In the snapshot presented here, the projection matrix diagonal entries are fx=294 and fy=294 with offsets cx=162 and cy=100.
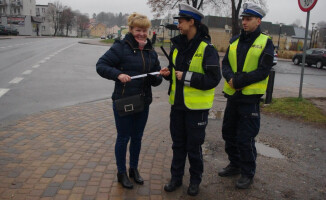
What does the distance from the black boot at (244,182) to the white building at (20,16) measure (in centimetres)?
7043

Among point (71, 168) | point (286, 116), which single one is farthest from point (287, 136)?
point (71, 168)

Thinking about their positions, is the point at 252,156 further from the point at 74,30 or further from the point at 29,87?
the point at 74,30

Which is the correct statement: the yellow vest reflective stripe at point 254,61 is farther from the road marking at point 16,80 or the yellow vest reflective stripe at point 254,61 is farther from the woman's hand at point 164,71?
the road marking at point 16,80

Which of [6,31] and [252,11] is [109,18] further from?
[252,11]

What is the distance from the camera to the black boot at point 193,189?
3.31 m

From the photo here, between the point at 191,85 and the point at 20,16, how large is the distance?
7586 centimetres

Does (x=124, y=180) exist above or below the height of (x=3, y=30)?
below

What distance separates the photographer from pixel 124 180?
3.40 metres

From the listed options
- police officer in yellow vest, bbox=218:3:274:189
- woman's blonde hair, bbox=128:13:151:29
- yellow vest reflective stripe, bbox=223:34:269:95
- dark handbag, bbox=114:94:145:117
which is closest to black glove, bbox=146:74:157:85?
dark handbag, bbox=114:94:145:117

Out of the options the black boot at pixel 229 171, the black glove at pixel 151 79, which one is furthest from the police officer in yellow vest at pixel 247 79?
the black glove at pixel 151 79

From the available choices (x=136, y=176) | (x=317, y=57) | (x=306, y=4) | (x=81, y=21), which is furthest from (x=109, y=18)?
(x=136, y=176)

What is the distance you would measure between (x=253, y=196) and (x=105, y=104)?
15.4 feet

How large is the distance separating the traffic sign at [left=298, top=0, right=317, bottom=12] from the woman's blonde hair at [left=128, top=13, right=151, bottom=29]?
19.4ft

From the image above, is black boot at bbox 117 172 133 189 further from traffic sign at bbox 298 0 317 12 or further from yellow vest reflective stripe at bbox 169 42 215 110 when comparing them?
traffic sign at bbox 298 0 317 12
